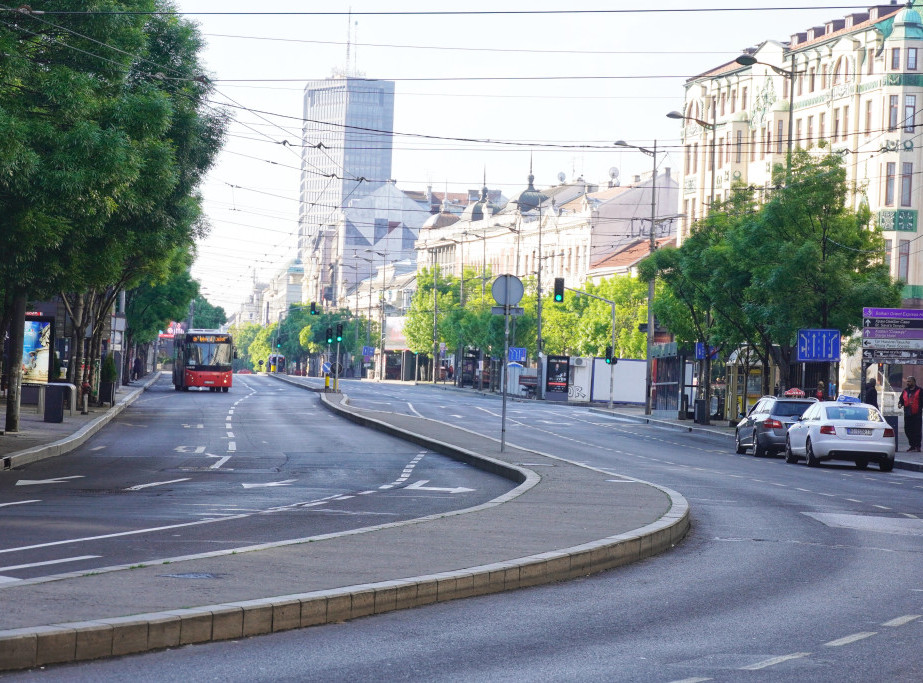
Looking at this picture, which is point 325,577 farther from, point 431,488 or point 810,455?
point 810,455

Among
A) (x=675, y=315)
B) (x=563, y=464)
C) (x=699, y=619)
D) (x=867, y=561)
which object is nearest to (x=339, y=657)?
(x=699, y=619)

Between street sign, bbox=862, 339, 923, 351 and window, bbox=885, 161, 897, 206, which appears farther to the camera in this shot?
window, bbox=885, 161, 897, 206

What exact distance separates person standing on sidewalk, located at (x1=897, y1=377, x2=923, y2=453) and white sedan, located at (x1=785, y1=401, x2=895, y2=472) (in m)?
4.53

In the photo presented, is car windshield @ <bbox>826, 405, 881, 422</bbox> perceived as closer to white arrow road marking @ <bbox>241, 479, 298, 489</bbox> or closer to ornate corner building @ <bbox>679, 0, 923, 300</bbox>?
white arrow road marking @ <bbox>241, 479, 298, 489</bbox>

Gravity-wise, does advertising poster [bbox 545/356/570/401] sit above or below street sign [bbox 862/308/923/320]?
below

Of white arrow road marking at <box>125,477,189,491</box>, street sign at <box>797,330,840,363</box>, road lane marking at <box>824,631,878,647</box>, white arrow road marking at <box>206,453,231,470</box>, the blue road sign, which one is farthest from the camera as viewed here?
the blue road sign

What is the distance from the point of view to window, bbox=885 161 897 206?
234 feet

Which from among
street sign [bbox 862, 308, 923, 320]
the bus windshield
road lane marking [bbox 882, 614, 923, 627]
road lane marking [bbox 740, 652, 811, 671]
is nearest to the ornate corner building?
street sign [bbox 862, 308, 923, 320]

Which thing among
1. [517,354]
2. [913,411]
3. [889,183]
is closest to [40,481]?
[913,411]

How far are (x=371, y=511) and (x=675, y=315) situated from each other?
42.4 metres

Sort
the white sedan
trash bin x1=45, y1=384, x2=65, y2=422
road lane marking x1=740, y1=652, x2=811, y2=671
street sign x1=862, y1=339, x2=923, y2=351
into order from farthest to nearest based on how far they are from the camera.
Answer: street sign x1=862, y1=339, x2=923, y2=351 → trash bin x1=45, y1=384, x2=65, y2=422 → the white sedan → road lane marking x1=740, y1=652, x2=811, y2=671

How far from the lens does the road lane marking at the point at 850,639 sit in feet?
28.4

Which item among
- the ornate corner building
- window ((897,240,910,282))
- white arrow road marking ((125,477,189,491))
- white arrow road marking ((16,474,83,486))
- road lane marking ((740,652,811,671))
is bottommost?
white arrow road marking ((16,474,83,486))

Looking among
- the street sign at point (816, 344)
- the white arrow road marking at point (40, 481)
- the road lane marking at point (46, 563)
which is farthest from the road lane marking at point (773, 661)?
the street sign at point (816, 344)
